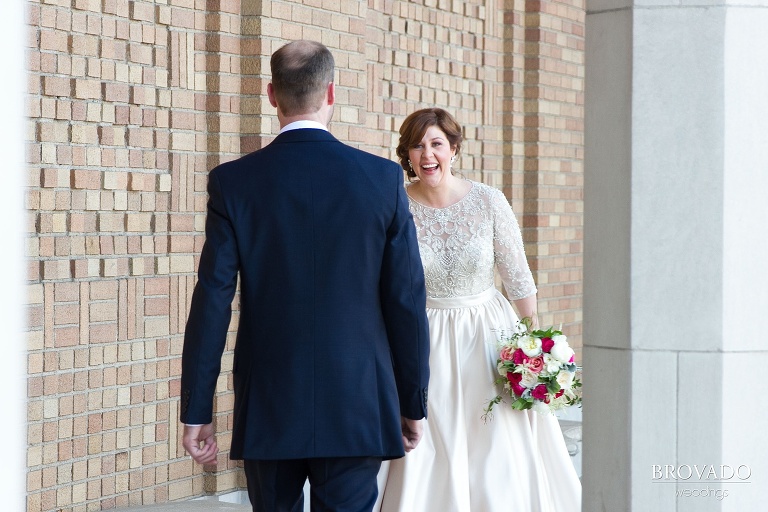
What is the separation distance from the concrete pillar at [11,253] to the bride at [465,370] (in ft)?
10.2

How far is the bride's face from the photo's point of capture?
516 cm

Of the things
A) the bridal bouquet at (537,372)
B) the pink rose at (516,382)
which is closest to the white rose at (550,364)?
the bridal bouquet at (537,372)

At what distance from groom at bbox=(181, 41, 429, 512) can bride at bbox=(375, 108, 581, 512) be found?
1463 millimetres

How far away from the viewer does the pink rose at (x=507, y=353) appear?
16.4 feet

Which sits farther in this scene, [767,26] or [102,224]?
[102,224]

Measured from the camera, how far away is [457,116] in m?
8.28

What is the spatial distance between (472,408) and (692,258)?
2156mm

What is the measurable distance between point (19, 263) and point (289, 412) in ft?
5.23

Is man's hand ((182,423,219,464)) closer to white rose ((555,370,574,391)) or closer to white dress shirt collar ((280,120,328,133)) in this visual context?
white dress shirt collar ((280,120,328,133))

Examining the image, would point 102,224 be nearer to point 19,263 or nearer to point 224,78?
point 224,78

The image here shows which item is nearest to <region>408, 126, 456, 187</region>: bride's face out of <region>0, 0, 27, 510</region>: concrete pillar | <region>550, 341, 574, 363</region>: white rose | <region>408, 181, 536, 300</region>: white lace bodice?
<region>408, 181, 536, 300</region>: white lace bodice

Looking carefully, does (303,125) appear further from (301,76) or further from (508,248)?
(508,248)

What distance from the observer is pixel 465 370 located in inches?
203

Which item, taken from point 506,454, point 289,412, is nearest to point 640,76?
point 289,412
